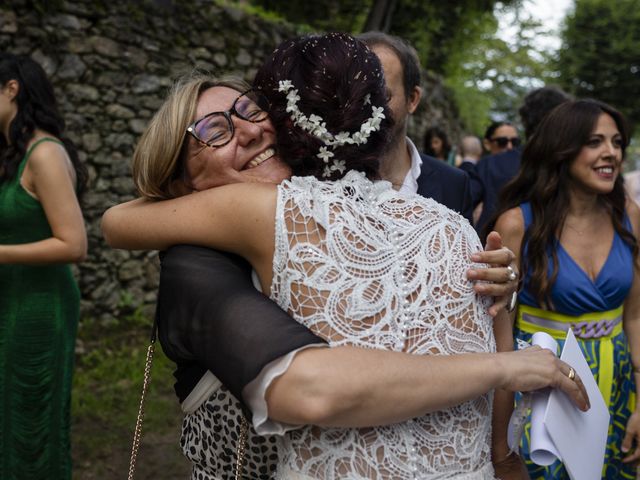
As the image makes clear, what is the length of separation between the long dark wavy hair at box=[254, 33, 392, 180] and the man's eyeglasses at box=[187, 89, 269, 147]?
0.19ft

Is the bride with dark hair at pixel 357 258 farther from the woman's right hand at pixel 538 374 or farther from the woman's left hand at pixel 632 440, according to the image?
the woman's left hand at pixel 632 440

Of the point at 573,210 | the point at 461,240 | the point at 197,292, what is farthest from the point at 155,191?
the point at 573,210

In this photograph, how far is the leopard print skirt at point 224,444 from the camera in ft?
5.33

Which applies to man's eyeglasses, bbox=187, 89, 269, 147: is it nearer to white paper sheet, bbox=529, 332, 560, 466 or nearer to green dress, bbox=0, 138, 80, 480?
white paper sheet, bbox=529, 332, 560, 466

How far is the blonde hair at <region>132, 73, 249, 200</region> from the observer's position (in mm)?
1617

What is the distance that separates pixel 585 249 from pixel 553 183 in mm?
359

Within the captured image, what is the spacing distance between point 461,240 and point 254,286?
1.59 ft

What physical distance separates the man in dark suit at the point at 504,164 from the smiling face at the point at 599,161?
151 centimetres

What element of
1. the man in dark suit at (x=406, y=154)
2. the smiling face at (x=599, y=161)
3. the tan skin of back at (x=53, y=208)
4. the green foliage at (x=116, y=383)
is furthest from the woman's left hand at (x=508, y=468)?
the green foliage at (x=116, y=383)

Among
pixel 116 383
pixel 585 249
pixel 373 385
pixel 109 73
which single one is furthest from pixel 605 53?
pixel 373 385

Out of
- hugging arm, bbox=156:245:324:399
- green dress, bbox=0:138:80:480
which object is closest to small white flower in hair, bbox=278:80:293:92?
hugging arm, bbox=156:245:324:399

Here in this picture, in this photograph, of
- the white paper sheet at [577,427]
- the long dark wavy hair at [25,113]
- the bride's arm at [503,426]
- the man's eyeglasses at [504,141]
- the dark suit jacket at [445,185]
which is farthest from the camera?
the man's eyeglasses at [504,141]

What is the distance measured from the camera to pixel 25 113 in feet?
10.8

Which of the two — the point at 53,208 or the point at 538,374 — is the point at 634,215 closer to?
the point at 538,374
